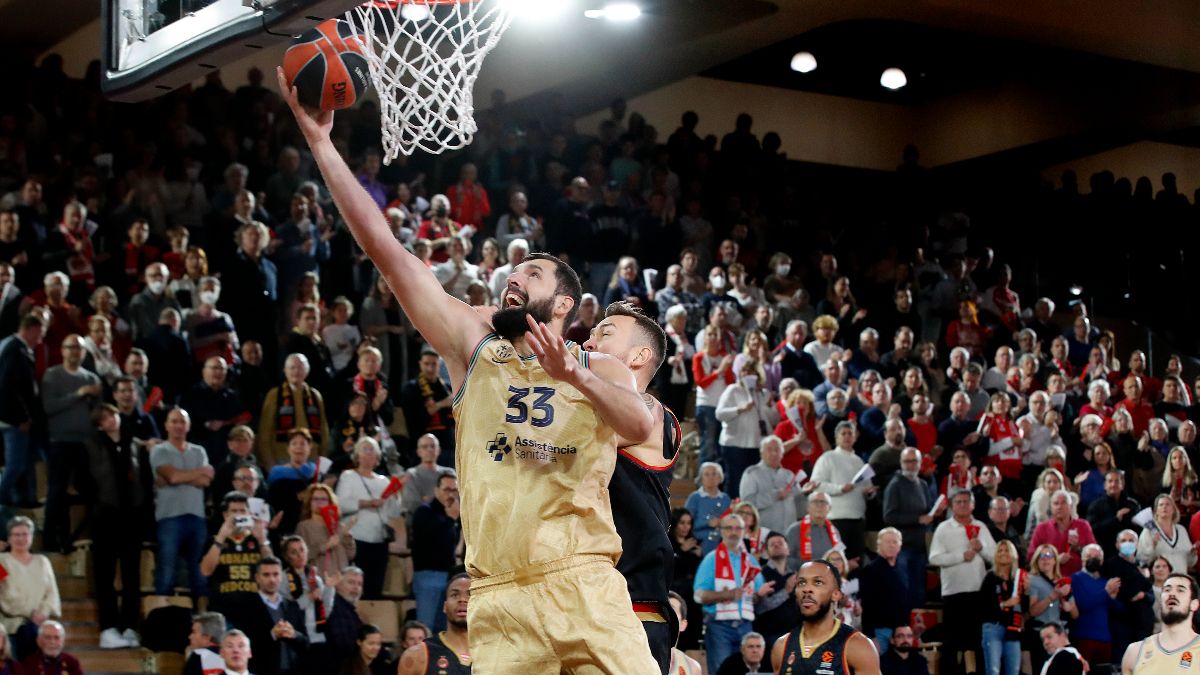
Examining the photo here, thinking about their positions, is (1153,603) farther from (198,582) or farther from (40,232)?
(40,232)

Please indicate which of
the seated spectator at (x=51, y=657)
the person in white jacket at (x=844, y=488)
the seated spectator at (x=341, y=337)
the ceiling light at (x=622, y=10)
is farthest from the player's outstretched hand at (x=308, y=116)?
the ceiling light at (x=622, y=10)

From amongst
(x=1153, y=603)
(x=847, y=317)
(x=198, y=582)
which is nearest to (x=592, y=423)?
(x=198, y=582)

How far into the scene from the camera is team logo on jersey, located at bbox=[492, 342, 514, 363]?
4680 millimetres

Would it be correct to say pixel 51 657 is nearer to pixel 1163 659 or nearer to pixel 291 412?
pixel 291 412

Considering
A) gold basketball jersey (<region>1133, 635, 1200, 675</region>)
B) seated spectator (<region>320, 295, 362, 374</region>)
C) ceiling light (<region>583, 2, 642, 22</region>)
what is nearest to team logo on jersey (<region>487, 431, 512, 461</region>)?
gold basketball jersey (<region>1133, 635, 1200, 675</region>)

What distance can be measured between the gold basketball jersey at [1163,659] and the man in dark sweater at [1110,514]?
390cm

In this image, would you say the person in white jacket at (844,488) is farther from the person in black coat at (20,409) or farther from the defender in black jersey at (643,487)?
the defender in black jersey at (643,487)

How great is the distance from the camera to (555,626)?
4520 millimetres

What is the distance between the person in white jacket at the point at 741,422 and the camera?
44.5 feet

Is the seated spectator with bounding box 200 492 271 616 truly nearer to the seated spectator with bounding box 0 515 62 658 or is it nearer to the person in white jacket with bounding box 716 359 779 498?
the seated spectator with bounding box 0 515 62 658

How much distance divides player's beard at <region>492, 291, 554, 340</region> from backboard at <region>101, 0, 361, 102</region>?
46.6 inches

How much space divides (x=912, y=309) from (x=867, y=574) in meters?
5.39

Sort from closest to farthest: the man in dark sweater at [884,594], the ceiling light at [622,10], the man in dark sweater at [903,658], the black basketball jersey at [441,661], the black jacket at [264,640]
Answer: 1. the black basketball jersey at [441,661]
2. the black jacket at [264,640]
3. the man in dark sweater at [903,658]
4. the man in dark sweater at [884,594]
5. the ceiling light at [622,10]

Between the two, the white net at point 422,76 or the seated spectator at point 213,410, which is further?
the seated spectator at point 213,410
